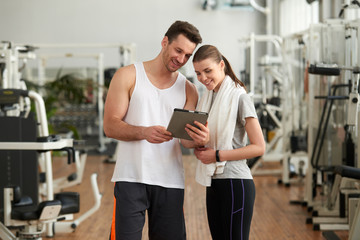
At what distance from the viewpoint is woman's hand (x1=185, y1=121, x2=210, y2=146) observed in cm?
199

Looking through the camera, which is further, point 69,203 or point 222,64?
point 69,203

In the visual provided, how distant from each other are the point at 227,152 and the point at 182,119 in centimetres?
22

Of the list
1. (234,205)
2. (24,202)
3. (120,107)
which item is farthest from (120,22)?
(234,205)

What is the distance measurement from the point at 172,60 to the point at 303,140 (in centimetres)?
425

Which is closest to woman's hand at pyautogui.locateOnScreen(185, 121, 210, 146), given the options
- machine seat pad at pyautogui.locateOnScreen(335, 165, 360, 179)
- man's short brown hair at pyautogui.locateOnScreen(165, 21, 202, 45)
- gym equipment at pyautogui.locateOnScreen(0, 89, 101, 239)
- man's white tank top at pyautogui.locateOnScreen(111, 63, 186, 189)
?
man's white tank top at pyautogui.locateOnScreen(111, 63, 186, 189)

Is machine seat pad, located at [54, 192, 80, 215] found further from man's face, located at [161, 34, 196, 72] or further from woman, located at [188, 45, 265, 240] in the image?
man's face, located at [161, 34, 196, 72]

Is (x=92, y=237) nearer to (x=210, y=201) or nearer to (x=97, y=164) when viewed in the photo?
(x=210, y=201)

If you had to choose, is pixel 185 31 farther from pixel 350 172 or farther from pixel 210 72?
pixel 350 172

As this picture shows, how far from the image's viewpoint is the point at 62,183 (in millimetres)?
5449

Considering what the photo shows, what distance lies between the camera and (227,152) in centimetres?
203

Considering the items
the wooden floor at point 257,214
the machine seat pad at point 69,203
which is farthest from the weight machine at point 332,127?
the machine seat pad at point 69,203

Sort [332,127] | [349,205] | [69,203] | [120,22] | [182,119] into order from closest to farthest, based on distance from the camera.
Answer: [182,119]
[349,205]
[69,203]
[332,127]
[120,22]

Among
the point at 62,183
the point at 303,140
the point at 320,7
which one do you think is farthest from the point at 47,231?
the point at 320,7

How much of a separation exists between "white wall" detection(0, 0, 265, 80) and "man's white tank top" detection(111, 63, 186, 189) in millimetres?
9755
